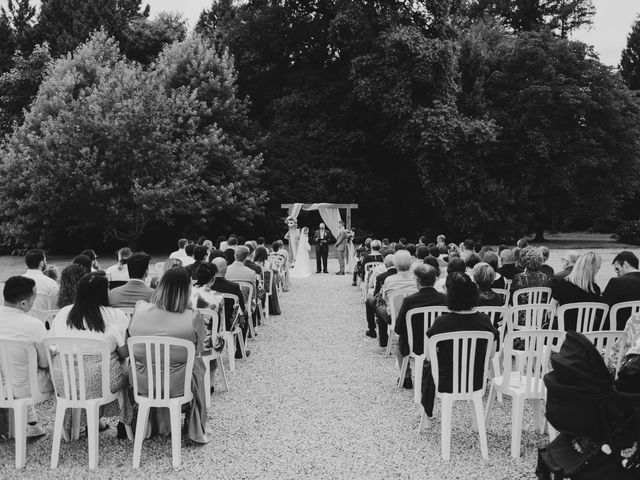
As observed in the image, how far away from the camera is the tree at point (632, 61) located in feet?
173

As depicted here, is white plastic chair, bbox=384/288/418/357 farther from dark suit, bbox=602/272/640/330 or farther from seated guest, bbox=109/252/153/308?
seated guest, bbox=109/252/153/308

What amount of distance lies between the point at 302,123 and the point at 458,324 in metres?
25.3

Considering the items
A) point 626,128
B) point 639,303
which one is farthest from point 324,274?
point 626,128

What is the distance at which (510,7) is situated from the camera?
1742 inches

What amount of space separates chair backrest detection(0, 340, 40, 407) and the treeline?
60.7ft

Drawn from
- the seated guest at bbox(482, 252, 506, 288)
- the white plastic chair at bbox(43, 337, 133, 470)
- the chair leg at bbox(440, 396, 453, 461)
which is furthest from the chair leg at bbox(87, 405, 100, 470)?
the seated guest at bbox(482, 252, 506, 288)

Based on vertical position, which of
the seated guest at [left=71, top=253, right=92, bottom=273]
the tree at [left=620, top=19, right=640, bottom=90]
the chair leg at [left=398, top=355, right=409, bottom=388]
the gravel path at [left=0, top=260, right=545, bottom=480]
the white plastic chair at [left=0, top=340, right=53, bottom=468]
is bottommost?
the gravel path at [left=0, top=260, right=545, bottom=480]

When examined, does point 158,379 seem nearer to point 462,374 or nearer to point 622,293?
point 462,374

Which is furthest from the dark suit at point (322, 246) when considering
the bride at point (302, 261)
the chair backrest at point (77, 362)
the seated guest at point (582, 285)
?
the chair backrest at point (77, 362)

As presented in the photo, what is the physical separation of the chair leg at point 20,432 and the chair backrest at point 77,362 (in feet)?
1.03

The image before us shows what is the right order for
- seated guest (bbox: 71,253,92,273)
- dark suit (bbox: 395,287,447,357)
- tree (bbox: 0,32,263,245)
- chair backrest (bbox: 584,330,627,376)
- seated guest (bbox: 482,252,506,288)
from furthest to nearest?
1. tree (bbox: 0,32,263,245)
2. seated guest (bbox: 482,252,506,288)
3. seated guest (bbox: 71,253,92,273)
4. dark suit (bbox: 395,287,447,357)
5. chair backrest (bbox: 584,330,627,376)

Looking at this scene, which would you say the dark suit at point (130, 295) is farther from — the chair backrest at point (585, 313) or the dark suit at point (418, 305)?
the chair backrest at point (585, 313)

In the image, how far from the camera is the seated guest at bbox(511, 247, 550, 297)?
297 inches

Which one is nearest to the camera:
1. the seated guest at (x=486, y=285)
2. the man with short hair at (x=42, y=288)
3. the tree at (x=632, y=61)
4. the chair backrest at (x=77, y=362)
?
the chair backrest at (x=77, y=362)
